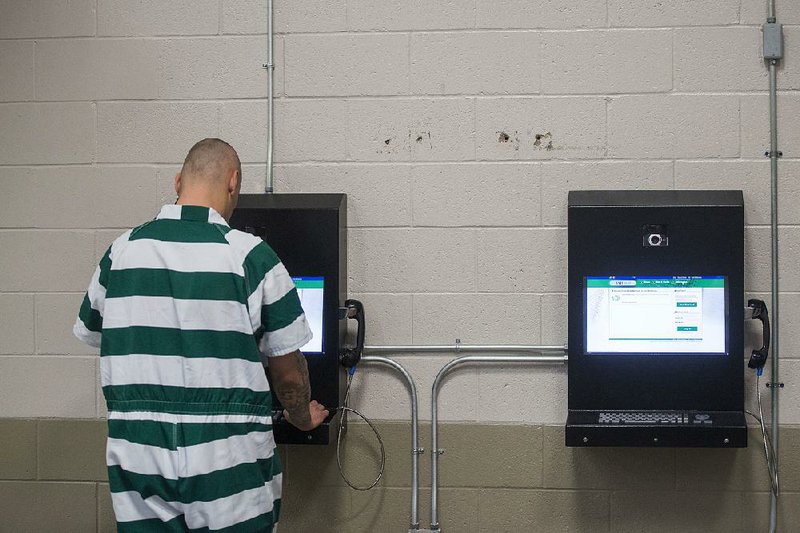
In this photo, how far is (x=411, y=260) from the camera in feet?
10.3

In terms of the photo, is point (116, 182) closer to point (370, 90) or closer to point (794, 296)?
point (370, 90)

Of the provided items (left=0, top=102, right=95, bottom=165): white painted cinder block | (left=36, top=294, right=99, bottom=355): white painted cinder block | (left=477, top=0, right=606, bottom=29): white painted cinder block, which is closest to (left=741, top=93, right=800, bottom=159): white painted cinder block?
(left=477, top=0, right=606, bottom=29): white painted cinder block

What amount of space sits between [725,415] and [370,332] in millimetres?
1229

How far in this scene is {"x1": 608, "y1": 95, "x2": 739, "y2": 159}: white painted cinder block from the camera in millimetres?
3059

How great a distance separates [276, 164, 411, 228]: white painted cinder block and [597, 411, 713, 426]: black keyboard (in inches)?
38.1

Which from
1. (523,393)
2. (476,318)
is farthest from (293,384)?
(523,393)

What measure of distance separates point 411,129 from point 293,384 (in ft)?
3.74

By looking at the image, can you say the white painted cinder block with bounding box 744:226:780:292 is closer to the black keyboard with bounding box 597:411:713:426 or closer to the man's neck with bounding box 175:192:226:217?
the black keyboard with bounding box 597:411:713:426

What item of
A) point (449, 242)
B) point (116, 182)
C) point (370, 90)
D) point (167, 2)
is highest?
point (167, 2)

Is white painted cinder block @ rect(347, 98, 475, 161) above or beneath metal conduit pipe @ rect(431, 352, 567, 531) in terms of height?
above

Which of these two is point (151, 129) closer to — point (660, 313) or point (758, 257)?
point (660, 313)

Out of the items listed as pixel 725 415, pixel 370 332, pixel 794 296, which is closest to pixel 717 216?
pixel 794 296

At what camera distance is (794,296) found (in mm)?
3049

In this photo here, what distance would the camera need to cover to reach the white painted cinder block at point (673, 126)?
120 inches
